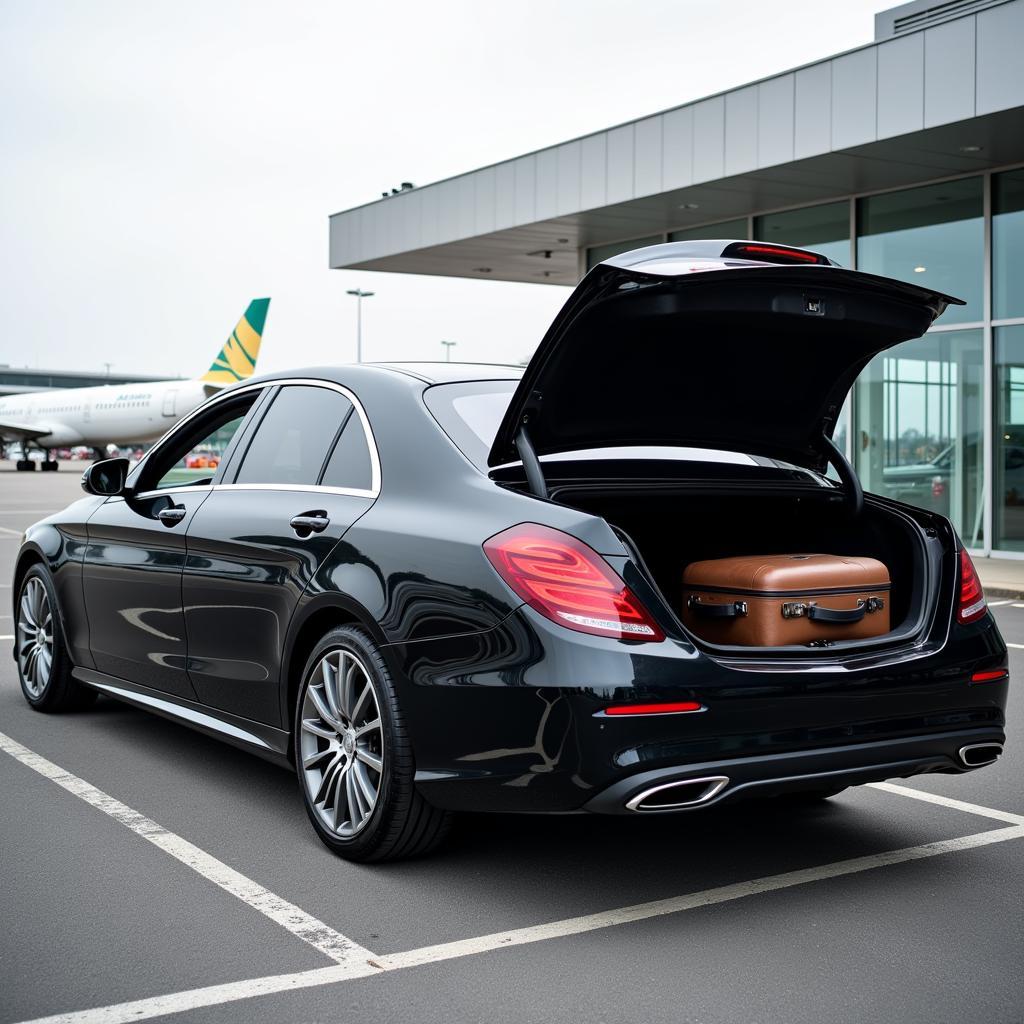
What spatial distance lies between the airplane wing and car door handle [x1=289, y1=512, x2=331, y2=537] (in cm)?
6007

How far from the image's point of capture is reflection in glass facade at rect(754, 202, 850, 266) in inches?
679

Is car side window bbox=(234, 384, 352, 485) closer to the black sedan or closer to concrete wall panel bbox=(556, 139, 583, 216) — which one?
the black sedan

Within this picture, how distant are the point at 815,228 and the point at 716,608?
14474 millimetres

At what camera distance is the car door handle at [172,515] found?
5.30 m

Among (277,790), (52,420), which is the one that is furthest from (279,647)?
(52,420)

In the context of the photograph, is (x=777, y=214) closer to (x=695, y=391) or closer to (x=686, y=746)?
(x=695, y=391)

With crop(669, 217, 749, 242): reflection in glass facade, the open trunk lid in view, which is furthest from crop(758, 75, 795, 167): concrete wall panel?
the open trunk lid

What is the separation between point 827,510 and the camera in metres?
4.84

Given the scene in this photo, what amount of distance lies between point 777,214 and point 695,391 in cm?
1447

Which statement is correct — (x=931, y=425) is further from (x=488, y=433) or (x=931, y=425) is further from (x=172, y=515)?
(x=488, y=433)

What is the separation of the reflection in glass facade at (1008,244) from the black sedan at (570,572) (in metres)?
11.4

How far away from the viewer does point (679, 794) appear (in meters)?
3.54

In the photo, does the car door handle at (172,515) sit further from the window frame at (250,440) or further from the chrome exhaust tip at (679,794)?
the chrome exhaust tip at (679,794)

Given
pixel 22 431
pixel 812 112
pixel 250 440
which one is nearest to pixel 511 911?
pixel 250 440
